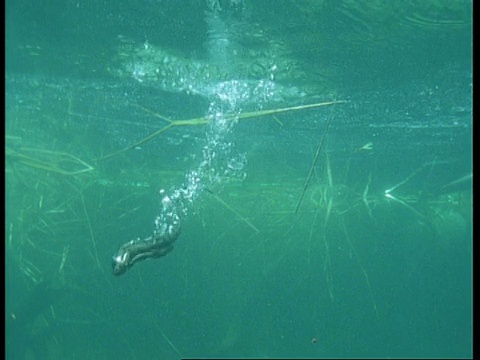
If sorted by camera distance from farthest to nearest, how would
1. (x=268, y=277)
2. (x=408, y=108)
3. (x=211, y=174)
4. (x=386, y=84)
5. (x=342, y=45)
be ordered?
(x=268, y=277) < (x=211, y=174) < (x=408, y=108) < (x=386, y=84) < (x=342, y=45)

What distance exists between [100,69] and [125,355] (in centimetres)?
1571

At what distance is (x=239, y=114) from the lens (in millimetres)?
15492

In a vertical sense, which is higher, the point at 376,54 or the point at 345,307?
the point at 376,54

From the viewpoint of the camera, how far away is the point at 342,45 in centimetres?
1101

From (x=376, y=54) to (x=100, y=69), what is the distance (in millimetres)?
8520

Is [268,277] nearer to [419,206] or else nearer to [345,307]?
[345,307]

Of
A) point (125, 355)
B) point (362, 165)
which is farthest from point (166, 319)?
point (362, 165)

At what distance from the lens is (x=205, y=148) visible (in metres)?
19.3

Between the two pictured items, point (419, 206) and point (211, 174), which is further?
point (419, 206)

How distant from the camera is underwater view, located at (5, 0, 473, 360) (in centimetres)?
1044

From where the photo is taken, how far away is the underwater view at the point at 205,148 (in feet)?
34.2

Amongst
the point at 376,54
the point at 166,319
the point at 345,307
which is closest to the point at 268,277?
the point at 345,307

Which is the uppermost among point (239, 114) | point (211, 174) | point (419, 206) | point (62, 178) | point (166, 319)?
point (239, 114)

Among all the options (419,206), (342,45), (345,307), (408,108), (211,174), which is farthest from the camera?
(345,307)
